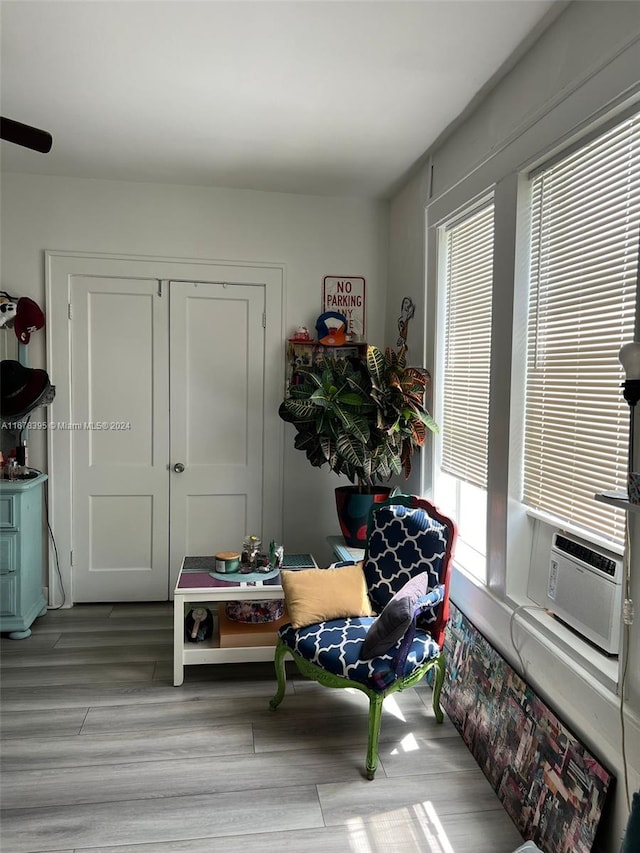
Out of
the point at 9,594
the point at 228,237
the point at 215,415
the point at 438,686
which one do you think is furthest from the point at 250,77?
the point at 9,594

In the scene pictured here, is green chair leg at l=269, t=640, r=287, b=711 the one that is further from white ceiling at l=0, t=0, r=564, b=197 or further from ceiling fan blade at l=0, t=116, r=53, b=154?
white ceiling at l=0, t=0, r=564, b=197

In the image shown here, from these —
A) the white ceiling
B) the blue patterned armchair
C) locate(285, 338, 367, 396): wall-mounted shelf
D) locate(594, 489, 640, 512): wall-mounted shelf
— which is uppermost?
the white ceiling

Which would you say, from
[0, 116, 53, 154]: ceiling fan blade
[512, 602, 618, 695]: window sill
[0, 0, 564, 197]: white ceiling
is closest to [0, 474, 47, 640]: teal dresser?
[0, 0, 564, 197]: white ceiling

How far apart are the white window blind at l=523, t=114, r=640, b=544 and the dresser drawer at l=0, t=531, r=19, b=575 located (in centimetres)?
265

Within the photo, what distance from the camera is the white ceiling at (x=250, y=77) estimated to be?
1.91 meters

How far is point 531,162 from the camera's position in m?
2.12

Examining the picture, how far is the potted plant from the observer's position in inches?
117

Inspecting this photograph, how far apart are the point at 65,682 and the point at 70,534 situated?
3.68 ft

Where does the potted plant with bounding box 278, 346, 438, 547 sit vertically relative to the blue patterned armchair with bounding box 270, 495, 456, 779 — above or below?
above

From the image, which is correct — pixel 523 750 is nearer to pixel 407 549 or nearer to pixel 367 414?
pixel 407 549

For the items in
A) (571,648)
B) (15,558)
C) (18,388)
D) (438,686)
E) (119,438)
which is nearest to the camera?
(571,648)

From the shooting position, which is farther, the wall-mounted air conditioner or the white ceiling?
the white ceiling

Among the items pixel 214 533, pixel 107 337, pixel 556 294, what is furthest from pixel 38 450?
pixel 556 294

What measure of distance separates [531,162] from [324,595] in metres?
1.91
